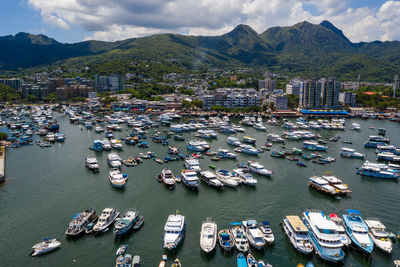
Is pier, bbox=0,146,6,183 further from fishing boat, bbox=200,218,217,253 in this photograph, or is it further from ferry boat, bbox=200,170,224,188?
fishing boat, bbox=200,218,217,253

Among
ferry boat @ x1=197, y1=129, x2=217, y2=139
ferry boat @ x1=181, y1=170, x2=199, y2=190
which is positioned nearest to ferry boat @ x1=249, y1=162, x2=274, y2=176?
ferry boat @ x1=181, y1=170, x2=199, y2=190

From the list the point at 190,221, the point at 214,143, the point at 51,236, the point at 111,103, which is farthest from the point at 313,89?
the point at 51,236

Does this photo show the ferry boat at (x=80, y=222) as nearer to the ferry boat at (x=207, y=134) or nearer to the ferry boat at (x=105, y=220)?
the ferry boat at (x=105, y=220)

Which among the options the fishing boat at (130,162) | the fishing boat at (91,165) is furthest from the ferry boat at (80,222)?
the fishing boat at (130,162)

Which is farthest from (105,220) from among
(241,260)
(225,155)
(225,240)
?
(225,155)

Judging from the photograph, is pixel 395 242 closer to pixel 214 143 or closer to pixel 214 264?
pixel 214 264
